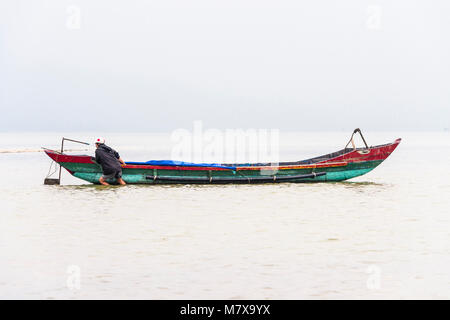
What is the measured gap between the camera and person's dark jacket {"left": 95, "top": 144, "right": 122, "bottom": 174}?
22.8 meters

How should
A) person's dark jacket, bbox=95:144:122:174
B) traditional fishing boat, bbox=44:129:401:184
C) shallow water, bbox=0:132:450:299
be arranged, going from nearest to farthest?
1. shallow water, bbox=0:132:450:299
2. person's dark jacket, bbox=95:144:122:174
3. traditional fishing boat, bbox=44:129:401:184

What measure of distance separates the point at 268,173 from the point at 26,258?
13.7m

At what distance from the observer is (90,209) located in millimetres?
18062

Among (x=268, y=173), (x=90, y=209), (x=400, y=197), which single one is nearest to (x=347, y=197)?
(x=400, y=197)

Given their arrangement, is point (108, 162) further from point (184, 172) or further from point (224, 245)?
point (224, 245)

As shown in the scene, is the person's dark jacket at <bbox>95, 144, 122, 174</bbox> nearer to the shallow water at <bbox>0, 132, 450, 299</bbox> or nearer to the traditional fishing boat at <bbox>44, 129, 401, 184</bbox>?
the traditional fishing boat at <bbox>44, 129, 401, 184</bbox>

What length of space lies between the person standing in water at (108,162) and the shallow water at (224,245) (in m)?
0.90

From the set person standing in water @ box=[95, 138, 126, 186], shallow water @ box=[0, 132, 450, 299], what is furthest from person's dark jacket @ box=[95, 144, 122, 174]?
shallow water @ box=[0, 132, 450, 299]

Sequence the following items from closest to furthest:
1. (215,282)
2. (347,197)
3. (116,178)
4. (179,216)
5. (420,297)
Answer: (420,297)
(215,282)
(179,216)
(347,197)
(116,178)

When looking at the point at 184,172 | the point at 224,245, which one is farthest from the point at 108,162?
the point at 224,245

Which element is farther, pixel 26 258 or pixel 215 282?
pixel 26 258

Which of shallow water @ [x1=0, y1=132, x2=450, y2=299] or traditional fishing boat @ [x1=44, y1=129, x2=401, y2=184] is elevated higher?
traditional fishing boat @ [x1=44, y1=129, x2=401, y2=184]

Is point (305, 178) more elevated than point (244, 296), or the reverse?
point (305, 178)
